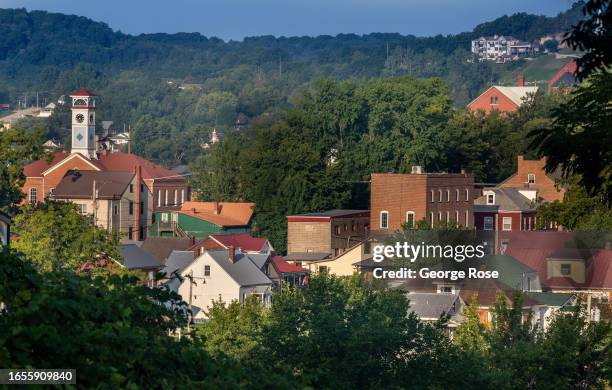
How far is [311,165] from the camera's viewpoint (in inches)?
3691

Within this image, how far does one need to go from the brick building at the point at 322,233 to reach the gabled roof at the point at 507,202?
1028cm

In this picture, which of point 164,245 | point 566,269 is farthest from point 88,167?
point 566,269

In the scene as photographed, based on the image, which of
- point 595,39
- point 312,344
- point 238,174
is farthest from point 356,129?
point 595,39

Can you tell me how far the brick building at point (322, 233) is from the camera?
83062 millimetres

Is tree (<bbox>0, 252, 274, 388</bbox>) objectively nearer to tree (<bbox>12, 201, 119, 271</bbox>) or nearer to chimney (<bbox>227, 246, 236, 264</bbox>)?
tree (<bbox>12, 201, 119, 271</bbox>)

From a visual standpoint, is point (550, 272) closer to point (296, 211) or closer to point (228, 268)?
Answer: point (228, 268)

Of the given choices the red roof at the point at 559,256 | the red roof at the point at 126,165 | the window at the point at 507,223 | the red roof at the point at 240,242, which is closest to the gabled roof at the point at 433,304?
the red roof at the point at 559,256

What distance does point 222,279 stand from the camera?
61.0m

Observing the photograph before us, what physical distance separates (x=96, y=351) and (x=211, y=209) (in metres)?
86.0

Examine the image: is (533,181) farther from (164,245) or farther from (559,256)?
(559,256)

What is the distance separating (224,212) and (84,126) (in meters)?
23.5

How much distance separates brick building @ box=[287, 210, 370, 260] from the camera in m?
83.1

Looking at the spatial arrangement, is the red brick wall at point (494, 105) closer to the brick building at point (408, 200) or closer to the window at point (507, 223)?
the window at point (507, 223)
